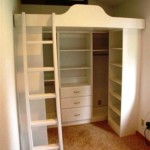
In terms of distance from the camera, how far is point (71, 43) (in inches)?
140

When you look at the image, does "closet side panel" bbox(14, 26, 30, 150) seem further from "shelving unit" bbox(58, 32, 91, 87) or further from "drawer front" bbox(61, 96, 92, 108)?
"shelving unit" bbox(58, 32, 91, 87)

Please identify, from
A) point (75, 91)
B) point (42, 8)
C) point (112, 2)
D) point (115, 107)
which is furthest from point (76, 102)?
point (112, 2)

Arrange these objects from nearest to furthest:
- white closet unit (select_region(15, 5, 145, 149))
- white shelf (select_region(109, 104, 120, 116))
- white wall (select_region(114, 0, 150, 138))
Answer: white closet unit (select_region(15, 5, 145, 149)), white wall (select_region(114, 0, 150, 138)), white shelf (select_region(109, 104, 120, 116))

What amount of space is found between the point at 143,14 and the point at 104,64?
4.49 feet

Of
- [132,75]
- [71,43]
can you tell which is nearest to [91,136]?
[132,75]

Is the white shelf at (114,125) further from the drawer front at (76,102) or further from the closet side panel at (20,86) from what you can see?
the closet side panel at (20,86)

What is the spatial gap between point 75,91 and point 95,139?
3.06ft

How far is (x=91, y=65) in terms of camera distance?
337 cm

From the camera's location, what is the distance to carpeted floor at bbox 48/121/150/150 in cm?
270

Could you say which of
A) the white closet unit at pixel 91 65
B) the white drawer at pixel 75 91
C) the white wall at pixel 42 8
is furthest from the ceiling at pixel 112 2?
the white drawer at pixel 75 91

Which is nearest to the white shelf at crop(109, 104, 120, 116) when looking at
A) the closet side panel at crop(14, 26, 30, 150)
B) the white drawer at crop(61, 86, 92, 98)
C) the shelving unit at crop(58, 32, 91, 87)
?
the white drawer at crop(61, 86, 92, 98)

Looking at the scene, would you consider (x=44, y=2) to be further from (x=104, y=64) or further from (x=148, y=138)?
(x=148, y=138)

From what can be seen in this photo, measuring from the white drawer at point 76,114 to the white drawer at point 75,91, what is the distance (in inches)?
11.3

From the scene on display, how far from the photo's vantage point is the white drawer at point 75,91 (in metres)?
3.29
